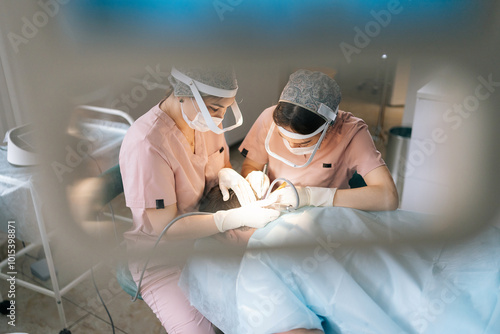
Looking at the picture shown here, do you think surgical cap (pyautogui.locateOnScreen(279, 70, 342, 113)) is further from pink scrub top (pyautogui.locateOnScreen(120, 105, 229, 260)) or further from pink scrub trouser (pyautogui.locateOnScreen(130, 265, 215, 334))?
pink scrub trouser (pyautogui.locateOnScreen(130, 265, 215, 334))

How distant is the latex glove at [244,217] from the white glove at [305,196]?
21 mm

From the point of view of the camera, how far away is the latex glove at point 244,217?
0.57 m

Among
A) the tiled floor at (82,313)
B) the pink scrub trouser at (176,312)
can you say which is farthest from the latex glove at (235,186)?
the tiled floor at (82,313)

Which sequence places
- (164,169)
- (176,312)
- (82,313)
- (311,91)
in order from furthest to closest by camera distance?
(82,313)
(176,312)
(164,169)
(311,91)

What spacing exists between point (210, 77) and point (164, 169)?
7.2 inches

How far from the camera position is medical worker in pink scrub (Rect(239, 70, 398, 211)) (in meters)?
0.50

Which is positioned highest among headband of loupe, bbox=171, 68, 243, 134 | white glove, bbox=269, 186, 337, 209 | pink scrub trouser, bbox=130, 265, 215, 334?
headband of loupe, bbox=171, 68, 243, 134

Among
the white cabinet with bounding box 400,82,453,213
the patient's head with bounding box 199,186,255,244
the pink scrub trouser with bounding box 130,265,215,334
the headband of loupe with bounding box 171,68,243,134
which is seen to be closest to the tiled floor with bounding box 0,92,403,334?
the pink scrub trouser with bounding box 130,265,215,334

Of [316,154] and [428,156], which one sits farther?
[316,154]

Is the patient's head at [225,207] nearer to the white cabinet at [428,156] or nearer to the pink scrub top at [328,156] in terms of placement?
the pink scrub top at [328,156]

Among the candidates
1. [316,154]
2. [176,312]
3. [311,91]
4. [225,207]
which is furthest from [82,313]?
[311,91]

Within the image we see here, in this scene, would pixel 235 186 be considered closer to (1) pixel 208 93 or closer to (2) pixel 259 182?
(2) pixel 259 182

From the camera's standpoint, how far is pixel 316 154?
0.59 m

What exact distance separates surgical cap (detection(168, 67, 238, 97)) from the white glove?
8.7 inches
